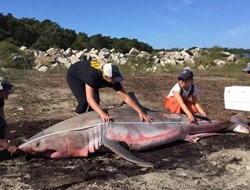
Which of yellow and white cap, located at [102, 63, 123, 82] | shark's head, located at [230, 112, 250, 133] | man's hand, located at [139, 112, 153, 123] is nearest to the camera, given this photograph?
yellow and white cap, located at [102, 63, 123, 82]

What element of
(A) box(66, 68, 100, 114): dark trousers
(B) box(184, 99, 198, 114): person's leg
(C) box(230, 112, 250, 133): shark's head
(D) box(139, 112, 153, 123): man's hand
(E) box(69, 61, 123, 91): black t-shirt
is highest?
(E) box(69, 61, 123, 91): black t-shirt

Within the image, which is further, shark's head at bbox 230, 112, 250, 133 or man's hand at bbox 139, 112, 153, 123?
shark's head at bbox 230, 112, 250, 133

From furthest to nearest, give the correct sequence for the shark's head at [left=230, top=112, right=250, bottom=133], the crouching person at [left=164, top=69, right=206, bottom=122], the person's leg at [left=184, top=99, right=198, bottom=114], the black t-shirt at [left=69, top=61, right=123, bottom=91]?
the person's leg at [left=184, top=99, right=198, bottom=114]
the shark's head at [left=230, top=112, right=250, bottom=133]
the crouching person at [left=164, top=69, right=206, bottom=122]
the black t-shirt at [left=69, top=61, right=123, bottom=91]

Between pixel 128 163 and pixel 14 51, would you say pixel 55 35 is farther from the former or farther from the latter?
pixel 128 163

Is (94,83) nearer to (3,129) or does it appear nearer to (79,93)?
(79,93)

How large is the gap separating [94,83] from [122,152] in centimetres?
115

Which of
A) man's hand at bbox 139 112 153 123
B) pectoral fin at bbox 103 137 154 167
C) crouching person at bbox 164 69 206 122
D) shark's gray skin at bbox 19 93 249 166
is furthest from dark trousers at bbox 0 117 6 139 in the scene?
crouching person at bbox 164 69 206 122

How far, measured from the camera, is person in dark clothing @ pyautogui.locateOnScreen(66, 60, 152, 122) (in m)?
6.32

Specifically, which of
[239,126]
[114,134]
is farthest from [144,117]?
[239,126]

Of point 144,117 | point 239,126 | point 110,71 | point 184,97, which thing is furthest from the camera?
point 184,97

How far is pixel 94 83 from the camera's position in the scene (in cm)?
642

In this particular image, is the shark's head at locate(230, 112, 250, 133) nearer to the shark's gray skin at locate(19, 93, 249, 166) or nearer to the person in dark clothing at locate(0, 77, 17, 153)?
the shark's gray skin at locate(19, 93, 249, 166)

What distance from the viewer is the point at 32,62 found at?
23203mm

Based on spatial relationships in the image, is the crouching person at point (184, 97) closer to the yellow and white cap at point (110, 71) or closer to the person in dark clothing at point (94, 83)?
the person in dark clothing at point (94, 83)
